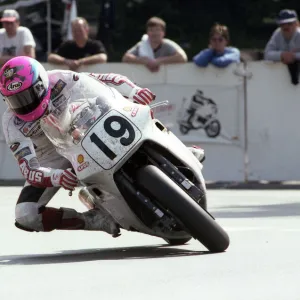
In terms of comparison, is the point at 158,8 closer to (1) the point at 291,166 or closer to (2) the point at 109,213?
(1) the point at 291,166

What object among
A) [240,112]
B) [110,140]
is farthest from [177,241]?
[240,112]

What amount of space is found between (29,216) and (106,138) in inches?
45.3

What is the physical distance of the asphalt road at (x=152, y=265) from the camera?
7.19 metres

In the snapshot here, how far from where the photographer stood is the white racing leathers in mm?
9266

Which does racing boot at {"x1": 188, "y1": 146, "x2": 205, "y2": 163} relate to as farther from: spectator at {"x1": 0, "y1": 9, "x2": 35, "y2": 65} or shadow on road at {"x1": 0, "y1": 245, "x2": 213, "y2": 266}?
spectator at {"x1": 0, "y1": 9, "x2": 35, "y2": 65}

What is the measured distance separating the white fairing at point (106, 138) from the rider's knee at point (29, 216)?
599 mm

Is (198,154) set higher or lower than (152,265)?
higher

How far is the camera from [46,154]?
988 centimetres

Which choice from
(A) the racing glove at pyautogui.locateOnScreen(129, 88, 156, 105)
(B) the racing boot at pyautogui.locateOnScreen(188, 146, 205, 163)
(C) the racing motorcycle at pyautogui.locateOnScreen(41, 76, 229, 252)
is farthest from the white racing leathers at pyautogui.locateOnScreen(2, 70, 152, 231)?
(B) the racing boot at pyautogui.locateOnScreen(188, 146, 205, 163)

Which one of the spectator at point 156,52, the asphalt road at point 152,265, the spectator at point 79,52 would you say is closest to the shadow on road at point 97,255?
the asphalt road at point 152,265

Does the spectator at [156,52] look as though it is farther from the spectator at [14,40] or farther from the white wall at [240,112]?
the spectator at [14,40]

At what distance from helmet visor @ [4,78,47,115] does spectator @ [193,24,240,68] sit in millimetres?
7997

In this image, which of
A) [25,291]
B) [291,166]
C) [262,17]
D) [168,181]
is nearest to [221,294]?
[25,291]

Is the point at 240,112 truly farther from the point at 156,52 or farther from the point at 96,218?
the point at 96,218
